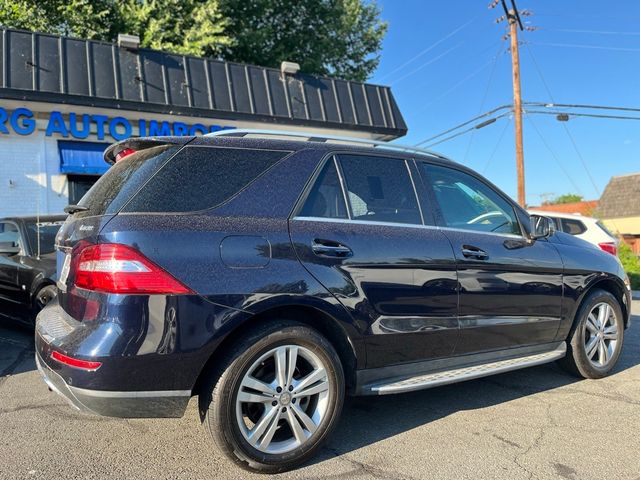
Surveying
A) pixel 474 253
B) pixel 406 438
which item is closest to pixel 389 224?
pixel 474 253

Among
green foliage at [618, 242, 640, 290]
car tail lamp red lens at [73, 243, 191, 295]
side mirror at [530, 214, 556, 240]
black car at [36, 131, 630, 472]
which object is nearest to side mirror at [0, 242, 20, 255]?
black car at [36, 131, 630, 472]

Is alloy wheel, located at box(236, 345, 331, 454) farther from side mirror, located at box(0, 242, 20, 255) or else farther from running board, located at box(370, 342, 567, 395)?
side mirror, located at box(0, 242, 20, 255)

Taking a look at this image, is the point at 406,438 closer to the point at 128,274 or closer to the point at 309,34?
the point at 128,274

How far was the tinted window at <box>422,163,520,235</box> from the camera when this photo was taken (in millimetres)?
3715

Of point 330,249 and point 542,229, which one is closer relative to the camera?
point 330,249

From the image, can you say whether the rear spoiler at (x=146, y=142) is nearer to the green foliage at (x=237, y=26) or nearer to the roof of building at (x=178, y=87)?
the roof of building at (x=178, y=87)

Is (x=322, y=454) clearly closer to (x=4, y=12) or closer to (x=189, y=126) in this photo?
(x=189, y=126)

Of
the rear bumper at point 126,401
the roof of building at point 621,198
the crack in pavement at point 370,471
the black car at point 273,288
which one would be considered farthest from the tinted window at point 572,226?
the roof of building at point 621,198

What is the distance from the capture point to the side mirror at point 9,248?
576 cm

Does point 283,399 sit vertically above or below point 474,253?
below

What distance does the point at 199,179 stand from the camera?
2.81 m

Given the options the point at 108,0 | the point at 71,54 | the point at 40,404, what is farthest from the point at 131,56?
the point at 40,404

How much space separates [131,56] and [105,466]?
30.5 ft

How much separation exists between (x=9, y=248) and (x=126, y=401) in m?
4.27
